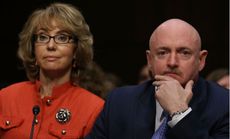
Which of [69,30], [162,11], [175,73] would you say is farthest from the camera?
[162,11]

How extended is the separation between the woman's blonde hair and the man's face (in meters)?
0.59

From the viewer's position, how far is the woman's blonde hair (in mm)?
2945

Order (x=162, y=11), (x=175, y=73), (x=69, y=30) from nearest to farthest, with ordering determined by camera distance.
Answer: (x=175, y=73) → (x=69, y=30) → (x=162, y=11)

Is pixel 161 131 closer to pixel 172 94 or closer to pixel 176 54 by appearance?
pixel 172 94

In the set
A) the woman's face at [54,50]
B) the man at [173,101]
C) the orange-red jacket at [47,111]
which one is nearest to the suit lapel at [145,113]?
the man at [173,101]

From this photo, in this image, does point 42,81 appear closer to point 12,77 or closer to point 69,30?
point 69,30

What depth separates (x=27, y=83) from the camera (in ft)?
10.1

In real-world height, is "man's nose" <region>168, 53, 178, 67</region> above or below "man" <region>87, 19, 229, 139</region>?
above

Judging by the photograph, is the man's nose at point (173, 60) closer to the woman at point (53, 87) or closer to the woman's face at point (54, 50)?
the woman at point (53, 87)

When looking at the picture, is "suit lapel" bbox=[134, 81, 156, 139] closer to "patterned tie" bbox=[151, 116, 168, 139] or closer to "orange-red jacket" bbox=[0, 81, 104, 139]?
"patterned tie" bbox=[151, 116, 168, 139]

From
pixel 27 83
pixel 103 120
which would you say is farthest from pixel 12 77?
pixel 103 120

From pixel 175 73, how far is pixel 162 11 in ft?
11.1

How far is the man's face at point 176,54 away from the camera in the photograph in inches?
95.7

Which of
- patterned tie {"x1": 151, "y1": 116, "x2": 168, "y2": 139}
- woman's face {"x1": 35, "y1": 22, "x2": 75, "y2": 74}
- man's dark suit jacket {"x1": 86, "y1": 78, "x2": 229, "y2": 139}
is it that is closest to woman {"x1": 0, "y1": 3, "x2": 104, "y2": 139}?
woman's face {"x1": 35, "y1": 22, "x2": 75, "y2": 74}
